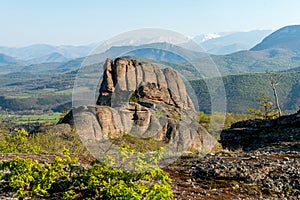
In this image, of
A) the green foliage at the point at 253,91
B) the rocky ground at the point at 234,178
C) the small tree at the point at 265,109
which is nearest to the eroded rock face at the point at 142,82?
the small tree at the point at 265,109

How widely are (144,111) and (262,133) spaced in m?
12.8

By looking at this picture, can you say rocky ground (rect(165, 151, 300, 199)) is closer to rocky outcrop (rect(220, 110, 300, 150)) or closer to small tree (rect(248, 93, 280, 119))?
rocky outcrop (rect(220, 110, 300, 150))

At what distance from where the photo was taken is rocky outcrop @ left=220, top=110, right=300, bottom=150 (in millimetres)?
32719

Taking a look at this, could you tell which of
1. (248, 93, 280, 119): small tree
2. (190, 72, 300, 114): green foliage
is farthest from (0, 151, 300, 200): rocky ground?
(190, 72, 300, 114): green foliage

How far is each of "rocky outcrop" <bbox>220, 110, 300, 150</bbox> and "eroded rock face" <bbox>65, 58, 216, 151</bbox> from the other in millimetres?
2397

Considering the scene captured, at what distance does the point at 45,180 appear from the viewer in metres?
11.6

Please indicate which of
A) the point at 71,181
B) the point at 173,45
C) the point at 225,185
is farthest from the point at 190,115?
the point at 71,181

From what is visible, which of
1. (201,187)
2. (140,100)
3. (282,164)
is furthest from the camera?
(140,100)

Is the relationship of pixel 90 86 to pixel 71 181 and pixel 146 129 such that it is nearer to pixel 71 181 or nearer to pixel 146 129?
pixel 146 129

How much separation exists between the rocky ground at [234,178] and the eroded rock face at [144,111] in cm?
577

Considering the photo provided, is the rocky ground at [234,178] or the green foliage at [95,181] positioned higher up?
the green foliage at [95,181]

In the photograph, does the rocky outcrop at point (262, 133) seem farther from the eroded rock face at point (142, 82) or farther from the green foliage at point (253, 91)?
the green foliage at point (253, 91)

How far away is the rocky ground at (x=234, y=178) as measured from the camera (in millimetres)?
15350

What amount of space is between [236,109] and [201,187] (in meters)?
140
